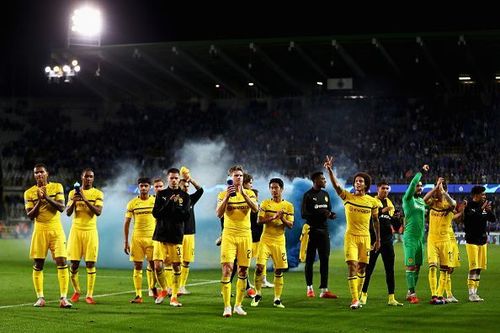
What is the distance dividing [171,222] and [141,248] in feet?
4.66

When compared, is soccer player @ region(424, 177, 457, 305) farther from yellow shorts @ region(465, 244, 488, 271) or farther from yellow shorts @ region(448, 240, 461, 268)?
yellow shorts @ region(465, 244, 488, 271)

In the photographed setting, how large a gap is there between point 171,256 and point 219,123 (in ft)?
124

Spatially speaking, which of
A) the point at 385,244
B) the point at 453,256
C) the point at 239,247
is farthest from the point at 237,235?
the point at 453,256

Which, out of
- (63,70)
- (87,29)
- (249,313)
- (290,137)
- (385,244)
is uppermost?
(87,29)

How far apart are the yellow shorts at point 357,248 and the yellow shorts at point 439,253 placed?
1378mm

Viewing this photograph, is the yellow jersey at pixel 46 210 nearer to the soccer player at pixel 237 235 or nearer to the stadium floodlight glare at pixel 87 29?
the soccer player at pixel 237 235

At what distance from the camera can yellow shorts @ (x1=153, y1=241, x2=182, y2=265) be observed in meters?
14.2

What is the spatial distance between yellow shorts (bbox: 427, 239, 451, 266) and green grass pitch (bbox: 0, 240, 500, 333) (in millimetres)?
753

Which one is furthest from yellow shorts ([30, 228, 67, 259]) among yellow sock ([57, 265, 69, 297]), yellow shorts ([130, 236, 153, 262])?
yellow shorts ([130, 236, 153, 262])

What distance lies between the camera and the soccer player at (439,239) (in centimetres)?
1467

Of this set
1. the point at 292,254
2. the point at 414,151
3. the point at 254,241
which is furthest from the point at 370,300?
the point at 414,151

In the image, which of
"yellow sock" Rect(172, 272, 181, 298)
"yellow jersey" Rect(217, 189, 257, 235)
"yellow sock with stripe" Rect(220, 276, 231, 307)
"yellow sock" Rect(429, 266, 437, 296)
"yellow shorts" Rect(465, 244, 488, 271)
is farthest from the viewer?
"yellow shorts" Rect(465, 244, 488, 271)

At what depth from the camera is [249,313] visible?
43.2 ft

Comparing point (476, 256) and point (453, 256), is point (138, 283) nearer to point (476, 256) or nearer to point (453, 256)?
point (453, 256)
